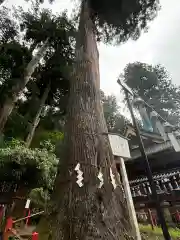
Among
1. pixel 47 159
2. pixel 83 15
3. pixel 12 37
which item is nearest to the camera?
pixel 83 15

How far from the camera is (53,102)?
42.6 feet

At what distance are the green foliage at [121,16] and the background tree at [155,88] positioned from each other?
1329cm

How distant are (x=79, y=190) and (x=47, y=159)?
5161 millimetres

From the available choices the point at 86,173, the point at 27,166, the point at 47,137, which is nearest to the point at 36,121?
the point at 47,137

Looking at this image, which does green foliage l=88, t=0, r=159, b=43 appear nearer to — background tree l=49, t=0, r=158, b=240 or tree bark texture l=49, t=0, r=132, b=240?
background tree l=49, t=0, r=158, b=240

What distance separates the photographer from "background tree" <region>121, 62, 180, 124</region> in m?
22.0

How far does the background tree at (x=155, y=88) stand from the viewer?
22.0m

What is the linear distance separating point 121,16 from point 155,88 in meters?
16.5

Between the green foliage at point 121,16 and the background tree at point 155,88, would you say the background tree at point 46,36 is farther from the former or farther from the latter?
the background tree at point 155,88

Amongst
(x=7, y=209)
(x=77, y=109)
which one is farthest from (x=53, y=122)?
(x=77, y=109)

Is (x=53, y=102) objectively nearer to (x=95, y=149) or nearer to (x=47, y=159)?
(x=47, y=159)

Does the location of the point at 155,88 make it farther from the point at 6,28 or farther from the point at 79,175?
the point at 79,175

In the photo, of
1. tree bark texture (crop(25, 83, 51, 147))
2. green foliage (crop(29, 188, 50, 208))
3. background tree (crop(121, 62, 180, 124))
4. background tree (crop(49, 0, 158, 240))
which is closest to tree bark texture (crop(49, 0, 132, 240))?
background tree (crop(49, 0, 158, 240))

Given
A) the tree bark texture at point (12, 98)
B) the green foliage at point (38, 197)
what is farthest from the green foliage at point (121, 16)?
the green foliage at point (38, 197)
